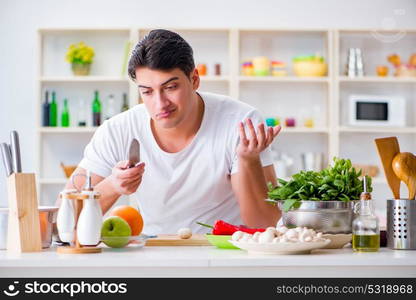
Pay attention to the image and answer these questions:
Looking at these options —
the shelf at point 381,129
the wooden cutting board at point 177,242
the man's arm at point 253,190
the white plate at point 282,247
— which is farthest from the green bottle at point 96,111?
the white plate at point 282,247

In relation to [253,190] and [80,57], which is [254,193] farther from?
[80,57]

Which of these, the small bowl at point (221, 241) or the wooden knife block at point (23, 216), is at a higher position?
the wooden knife block at point (23, 216)

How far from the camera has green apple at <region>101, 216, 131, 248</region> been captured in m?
1.99

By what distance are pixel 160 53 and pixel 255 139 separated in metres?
0.52

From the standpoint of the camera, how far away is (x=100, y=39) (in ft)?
19.3

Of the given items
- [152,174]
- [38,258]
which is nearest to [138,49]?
[152,174]

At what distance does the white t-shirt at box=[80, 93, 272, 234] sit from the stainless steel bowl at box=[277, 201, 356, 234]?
0.67 meters

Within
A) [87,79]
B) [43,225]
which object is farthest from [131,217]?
[87,79]

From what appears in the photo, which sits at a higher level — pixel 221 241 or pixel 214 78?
pixel 214 78

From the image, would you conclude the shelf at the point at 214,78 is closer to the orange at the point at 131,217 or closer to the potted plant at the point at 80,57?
the potted plant at the point at 80,57

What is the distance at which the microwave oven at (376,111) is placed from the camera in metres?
5.72

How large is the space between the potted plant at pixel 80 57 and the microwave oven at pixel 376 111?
2179 mm

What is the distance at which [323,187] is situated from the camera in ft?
6.59

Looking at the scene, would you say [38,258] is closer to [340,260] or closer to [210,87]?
[340,260]
